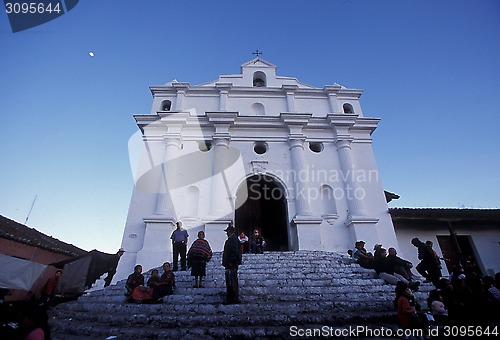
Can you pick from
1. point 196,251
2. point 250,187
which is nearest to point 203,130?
point 250,187

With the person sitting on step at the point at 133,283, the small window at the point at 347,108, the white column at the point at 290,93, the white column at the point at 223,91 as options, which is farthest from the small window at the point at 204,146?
the small window at the point at 347,108

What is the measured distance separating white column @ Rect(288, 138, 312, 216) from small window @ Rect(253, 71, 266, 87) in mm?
5281

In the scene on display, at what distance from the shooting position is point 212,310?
18.2 ft

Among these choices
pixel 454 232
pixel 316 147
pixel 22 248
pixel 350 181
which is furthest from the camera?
pixel 316 147

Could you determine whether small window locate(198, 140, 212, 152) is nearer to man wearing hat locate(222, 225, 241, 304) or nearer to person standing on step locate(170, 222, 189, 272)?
person standing on step locate(170, 222, 189, 272)

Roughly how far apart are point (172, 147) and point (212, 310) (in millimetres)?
9401

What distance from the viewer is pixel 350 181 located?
13.4 m

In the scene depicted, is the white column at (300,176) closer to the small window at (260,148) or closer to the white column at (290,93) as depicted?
the small window at (260,148)

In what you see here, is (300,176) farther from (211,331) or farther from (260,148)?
(211,331)

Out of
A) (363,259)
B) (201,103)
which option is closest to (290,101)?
(201,103)

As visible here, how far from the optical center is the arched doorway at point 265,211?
1320 centimetres

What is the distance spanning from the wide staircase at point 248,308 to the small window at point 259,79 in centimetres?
1224

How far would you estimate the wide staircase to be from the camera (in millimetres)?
4781

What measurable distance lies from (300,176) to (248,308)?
8561mm
